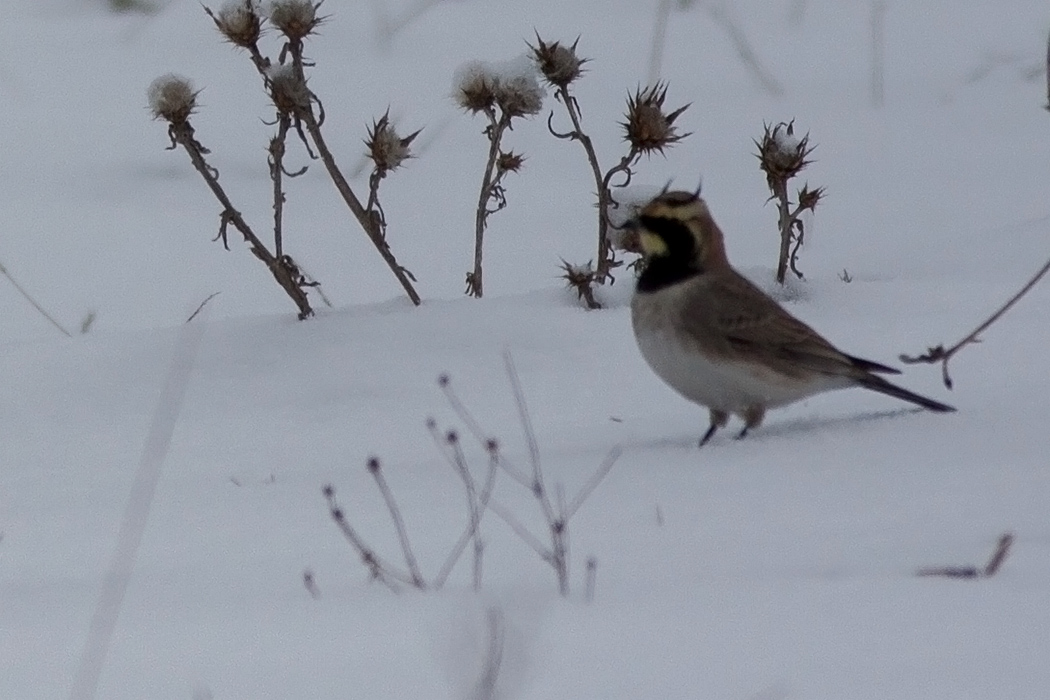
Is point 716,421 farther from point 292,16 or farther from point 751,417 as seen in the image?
point 292,16

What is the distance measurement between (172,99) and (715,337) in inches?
60.0

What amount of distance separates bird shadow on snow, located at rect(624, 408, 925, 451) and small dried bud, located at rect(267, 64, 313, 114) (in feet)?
4.28

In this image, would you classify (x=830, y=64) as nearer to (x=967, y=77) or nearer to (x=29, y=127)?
(x=967, y=77)

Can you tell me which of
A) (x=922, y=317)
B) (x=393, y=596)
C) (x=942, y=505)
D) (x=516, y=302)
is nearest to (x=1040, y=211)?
(x=922, y=317)

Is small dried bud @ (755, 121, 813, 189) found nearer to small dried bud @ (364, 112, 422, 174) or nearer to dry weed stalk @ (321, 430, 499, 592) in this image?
small dried bud @ (364, 112, 422, 174)

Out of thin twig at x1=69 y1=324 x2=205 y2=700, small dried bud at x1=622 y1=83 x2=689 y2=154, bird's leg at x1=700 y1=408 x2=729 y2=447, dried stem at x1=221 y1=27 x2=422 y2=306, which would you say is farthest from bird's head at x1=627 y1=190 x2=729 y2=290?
thin twig at x1=69 y1=324 x2=205 y2=700

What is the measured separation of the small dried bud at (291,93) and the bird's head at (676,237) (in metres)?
1.02

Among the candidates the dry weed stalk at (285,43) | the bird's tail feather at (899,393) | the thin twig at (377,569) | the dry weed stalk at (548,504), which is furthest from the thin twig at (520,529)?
the dry weed stalk at (285,43)

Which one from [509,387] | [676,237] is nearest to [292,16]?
[509,387]

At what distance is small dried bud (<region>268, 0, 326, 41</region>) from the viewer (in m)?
4.50

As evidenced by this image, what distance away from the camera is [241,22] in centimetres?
445

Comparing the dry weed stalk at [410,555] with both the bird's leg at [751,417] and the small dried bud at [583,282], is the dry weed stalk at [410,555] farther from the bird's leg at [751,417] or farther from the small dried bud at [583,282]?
the small dried bud at [583,282]

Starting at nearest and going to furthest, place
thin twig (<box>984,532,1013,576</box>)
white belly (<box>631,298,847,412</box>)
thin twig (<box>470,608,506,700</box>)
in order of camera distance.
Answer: thin twig (<box>470,608,506,700</box>) < thin twig (<box>984,532,1013,576</box>) < white belly (<box>631,298,847,412</box>)

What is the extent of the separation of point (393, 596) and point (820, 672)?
70cm
